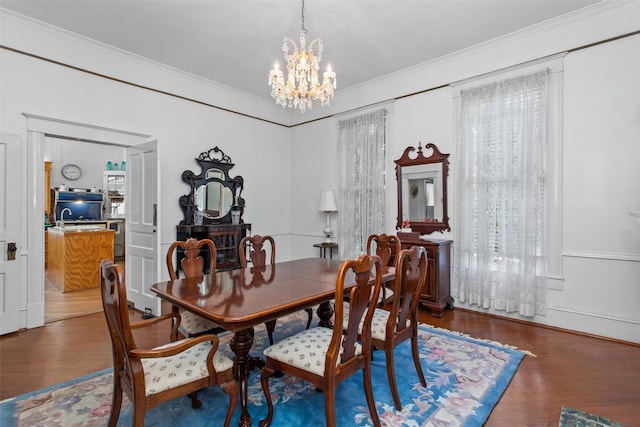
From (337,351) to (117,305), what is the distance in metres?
1.06

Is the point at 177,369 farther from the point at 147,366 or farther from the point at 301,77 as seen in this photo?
the point at 301,77

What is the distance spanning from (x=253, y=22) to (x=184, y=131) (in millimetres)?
1968

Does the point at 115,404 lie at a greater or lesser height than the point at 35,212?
lesser

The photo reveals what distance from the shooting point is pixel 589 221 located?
3.20 m

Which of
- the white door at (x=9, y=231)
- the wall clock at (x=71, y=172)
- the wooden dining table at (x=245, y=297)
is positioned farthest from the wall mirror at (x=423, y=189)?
the wall clock at (x=71, y=172)

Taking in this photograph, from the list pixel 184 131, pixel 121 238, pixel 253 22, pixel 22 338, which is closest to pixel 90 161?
pixel 121 238

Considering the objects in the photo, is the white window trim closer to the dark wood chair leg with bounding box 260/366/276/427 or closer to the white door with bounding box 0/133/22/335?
the dark wood chair leg with bounding box 260/366/276/427

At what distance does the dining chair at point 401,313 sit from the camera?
6.59 feet

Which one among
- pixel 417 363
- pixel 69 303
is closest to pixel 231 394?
pixel 417 363

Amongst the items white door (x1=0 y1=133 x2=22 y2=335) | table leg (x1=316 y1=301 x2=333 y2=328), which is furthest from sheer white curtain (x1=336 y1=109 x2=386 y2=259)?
white door (x1=0 y1=133 x2=22 y2=335)

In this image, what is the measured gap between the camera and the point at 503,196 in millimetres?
3654

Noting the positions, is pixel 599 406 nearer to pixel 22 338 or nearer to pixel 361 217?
pixel 361 217

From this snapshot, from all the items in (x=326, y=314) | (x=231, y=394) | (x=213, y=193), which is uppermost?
(x=213, y=193)

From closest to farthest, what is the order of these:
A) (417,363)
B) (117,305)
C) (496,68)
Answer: (117,305)
(417,363)
(496,68)
